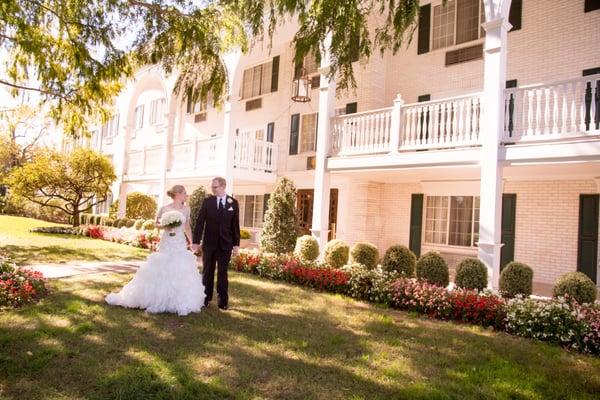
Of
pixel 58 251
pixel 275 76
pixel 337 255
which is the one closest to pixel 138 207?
pixel 58 251

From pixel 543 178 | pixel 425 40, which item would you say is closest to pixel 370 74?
pixel 425 40

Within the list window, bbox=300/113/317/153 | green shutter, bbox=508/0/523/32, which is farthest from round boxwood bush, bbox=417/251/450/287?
window, bbox=300/113/317/153

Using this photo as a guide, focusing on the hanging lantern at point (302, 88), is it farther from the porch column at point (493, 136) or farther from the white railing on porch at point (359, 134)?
the porch column at point (493, 136)

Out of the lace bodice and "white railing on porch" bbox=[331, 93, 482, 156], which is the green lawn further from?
"white railing on porch" bbox=[331, 93, 482, 156]

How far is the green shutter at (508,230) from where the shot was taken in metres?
11.6

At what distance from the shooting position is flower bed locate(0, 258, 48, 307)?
6.51 m

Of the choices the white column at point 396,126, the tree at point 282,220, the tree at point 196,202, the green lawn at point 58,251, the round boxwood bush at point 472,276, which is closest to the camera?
the round boxwood bush at point 472,276

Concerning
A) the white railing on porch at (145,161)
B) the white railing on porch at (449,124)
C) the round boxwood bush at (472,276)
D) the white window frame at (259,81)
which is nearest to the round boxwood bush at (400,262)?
the round boxwood bush at (472,276)

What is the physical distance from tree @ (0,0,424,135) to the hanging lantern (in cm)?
651

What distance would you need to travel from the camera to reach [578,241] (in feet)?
35.0

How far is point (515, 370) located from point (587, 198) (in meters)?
7.57

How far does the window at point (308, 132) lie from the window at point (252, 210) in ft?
11.3

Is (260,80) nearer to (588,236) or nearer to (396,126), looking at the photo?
(396,126)

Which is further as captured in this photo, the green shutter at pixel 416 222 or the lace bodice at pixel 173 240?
the green shutter at pixel 416 222
